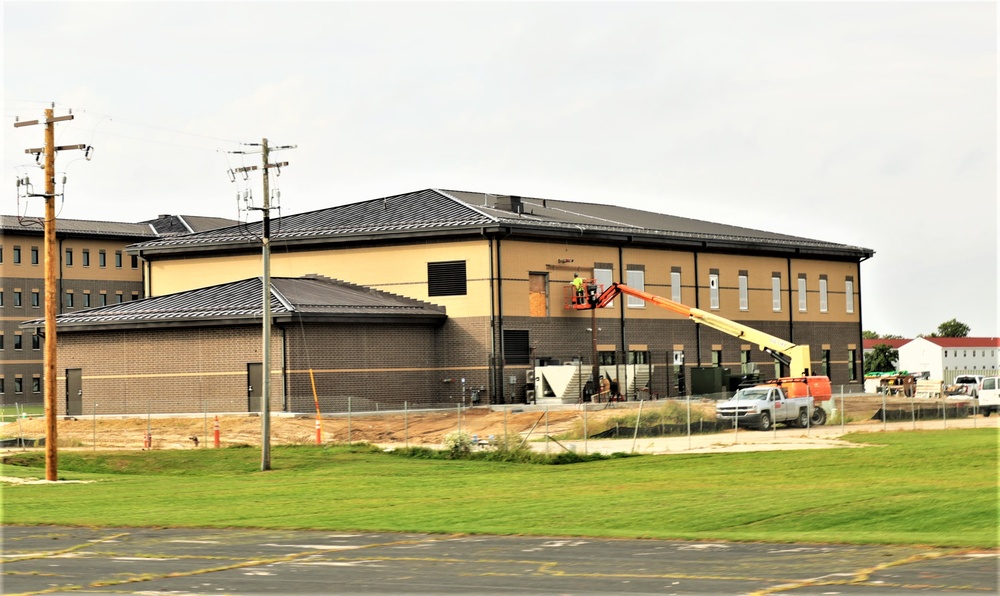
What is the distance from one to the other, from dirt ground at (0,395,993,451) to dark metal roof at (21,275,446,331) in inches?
172

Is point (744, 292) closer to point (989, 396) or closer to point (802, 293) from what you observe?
point (802, 293)

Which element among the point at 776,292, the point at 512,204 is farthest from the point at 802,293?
the point at 512,204

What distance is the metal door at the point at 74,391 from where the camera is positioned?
6438 centimetres

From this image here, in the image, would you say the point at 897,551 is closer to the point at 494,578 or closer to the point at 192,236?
the point at 494,578

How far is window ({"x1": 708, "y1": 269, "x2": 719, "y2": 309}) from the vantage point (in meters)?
77.8

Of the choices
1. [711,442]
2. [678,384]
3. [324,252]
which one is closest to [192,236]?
[324,252]

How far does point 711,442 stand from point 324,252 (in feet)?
93.8

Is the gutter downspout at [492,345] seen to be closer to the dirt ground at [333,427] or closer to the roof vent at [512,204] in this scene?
the dirt ground at [333,427]

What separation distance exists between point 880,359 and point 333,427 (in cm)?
13818

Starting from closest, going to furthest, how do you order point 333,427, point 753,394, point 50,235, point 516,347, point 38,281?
point 50,235
point 753,394
point 333,427
point 516,347
point 38,281

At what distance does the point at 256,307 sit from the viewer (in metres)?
61.2

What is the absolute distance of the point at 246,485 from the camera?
125ft

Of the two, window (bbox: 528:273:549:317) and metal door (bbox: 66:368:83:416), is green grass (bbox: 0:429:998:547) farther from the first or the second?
window (bbox: 528:273:549:317)

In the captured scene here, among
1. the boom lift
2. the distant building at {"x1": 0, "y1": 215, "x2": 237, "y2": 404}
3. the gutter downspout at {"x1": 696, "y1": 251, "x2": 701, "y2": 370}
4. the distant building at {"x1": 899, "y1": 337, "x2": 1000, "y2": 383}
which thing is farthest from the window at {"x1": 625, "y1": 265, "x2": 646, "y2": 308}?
the distant building at {"x1": 899, "y1": 337, "x2": 1000, "y2": 383}
